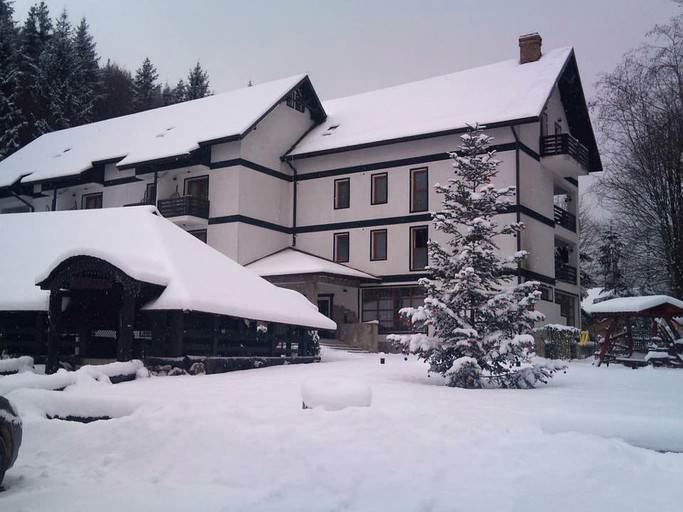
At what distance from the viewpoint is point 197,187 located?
34594 millimetres

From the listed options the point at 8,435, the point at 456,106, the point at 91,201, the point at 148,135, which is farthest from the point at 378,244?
the point at 8,435

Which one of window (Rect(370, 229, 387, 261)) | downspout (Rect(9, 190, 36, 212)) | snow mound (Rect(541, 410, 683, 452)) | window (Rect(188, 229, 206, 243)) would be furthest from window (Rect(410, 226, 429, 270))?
snow mound (Rect(541, 410, 683, 452))

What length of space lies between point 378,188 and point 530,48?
1013cm

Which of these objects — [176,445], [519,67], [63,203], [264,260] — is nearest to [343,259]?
[264,260]

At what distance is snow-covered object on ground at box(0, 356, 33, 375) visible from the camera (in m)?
16.5

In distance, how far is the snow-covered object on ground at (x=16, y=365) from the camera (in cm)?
1653

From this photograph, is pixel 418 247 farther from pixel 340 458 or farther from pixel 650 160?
pixel 340 458

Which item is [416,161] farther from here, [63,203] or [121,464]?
[121,464]

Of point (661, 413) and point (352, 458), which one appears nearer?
point (352, 458)

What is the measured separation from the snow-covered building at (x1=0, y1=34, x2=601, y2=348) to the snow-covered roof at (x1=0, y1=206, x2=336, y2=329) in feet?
29.0

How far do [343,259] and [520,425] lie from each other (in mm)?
25142

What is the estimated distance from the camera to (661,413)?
1086 centimetres

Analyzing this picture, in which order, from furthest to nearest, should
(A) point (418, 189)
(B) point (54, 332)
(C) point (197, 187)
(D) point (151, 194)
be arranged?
1. (D) point (151, 194)
2. (C) point (197, 187)
3. (A) point (418, 189)
4. (B) point (54, 332)

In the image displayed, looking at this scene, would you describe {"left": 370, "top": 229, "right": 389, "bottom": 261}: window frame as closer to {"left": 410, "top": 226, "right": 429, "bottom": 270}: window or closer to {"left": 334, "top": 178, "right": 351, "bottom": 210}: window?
{"left": 410, "top": 226, "right": 429, "bottom": 270}: window
